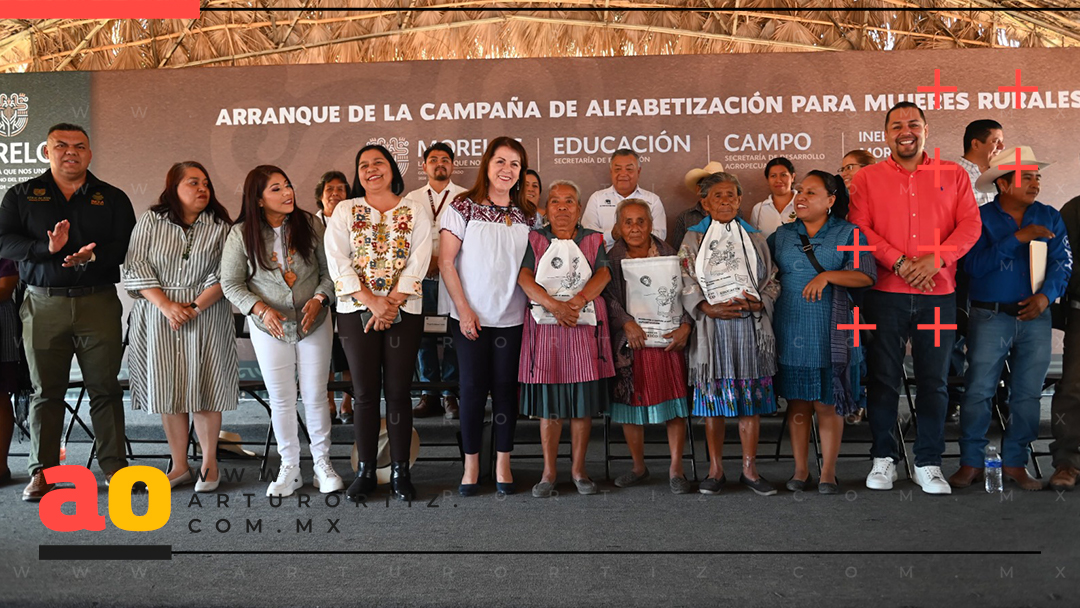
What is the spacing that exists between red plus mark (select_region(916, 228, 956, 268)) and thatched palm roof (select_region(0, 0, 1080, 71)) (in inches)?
160

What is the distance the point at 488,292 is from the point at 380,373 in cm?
63

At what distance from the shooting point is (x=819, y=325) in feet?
12.7

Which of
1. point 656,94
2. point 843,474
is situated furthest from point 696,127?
point 843,474

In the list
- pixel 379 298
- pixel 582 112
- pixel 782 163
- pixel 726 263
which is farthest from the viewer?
pixel 582 112

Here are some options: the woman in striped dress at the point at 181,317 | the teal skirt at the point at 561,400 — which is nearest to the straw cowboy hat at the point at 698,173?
the teal skirt at the point at 561,400

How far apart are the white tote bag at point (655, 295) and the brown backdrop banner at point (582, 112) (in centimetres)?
240

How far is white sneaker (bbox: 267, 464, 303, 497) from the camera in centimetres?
394

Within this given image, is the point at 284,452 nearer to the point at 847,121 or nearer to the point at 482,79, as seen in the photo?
the point at 482,79

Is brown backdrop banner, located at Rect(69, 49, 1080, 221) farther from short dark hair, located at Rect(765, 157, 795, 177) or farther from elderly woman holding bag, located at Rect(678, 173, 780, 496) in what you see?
elderly woman holding bag, located at Rect(678, 173, 780, 496)

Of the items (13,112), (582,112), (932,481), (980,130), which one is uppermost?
(13,112)

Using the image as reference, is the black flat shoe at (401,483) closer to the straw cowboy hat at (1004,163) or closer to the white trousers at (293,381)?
the white trousers at (293,381)

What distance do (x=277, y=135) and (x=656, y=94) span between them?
280 centimetres

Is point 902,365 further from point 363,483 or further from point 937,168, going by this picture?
point 363,483

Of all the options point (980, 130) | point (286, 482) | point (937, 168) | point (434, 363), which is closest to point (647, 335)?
point (937, 168)
